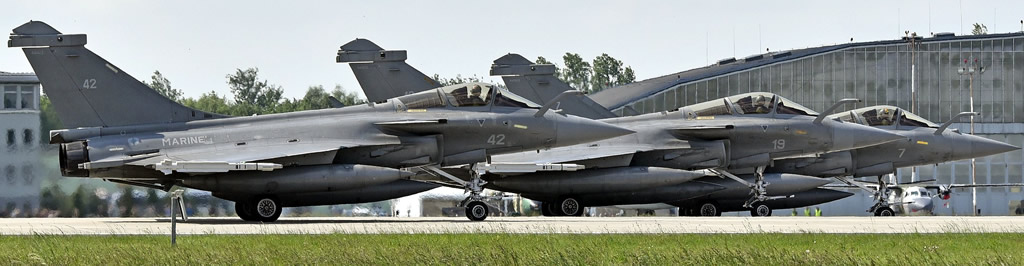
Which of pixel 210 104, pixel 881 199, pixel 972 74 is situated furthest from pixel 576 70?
pixel 881 199

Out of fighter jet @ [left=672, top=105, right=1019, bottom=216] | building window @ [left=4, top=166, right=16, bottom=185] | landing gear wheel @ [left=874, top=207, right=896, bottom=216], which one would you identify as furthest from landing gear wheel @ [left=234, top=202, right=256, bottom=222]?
landing gear wheel @ [left=874, top=207, right=896, bottom=216]

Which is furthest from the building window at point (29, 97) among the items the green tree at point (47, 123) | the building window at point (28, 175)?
the building window at point (28, 175)

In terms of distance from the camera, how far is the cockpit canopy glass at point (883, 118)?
3891 cm

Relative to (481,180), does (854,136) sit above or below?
above

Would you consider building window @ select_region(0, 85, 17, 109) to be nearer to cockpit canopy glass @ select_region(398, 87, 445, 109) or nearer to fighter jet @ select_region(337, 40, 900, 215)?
fighter jet @ select_region(337, 40, 900, 215)

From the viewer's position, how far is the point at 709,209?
36281 mm

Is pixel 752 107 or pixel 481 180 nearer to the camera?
pixel 481 180

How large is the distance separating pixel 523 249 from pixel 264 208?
Result: 10.6m

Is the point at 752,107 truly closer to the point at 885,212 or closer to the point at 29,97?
the point at 885,212

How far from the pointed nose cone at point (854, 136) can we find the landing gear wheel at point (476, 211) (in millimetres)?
10373

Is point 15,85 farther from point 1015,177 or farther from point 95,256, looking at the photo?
point 1015,177

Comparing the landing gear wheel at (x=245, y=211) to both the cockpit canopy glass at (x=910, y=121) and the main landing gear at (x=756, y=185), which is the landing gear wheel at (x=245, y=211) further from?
the cockpit canopy glass at (x=910, y=121)

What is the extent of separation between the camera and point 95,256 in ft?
54.2

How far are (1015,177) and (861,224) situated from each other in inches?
1423
